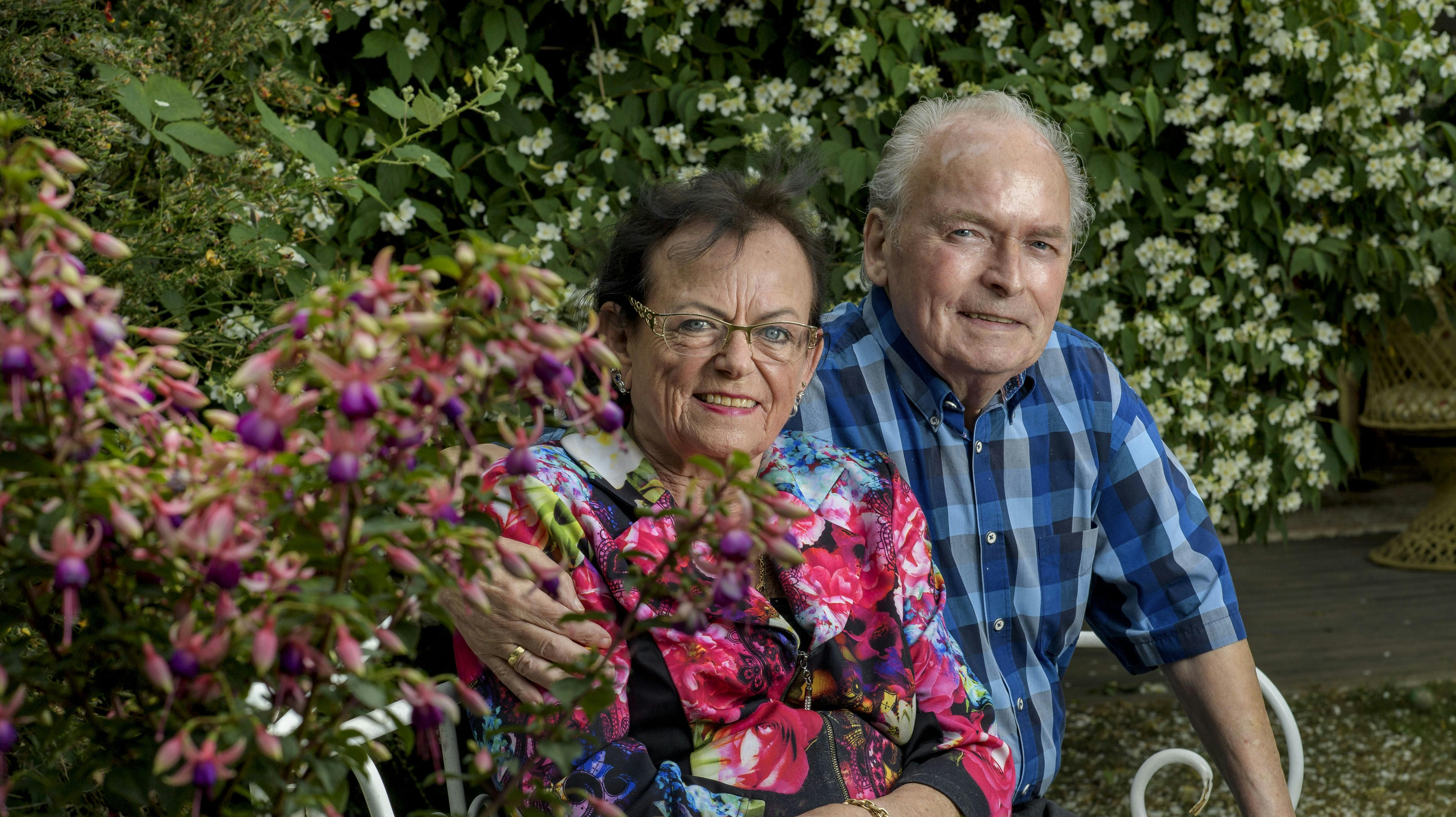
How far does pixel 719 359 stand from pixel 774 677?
1.48 feet

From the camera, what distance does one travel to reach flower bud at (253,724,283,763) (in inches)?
23.8

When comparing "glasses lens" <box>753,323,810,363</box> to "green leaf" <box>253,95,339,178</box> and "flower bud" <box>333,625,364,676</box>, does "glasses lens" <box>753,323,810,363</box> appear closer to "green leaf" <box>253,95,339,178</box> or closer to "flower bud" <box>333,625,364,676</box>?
"green leaf" <box>253,95,339,178</box>

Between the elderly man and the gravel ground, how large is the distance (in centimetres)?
189

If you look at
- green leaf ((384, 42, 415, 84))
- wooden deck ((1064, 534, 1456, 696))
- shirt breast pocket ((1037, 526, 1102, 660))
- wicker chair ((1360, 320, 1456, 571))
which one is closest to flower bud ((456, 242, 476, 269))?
shirt breast pocket ((1037, 526, 1102, 660))

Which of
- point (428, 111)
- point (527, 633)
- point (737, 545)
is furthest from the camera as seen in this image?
point (428, 111)

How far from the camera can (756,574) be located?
1768 mm

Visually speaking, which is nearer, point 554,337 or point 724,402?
point 554,337

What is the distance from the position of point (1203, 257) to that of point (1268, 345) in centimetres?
35

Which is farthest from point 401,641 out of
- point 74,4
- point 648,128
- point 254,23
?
point 648,128

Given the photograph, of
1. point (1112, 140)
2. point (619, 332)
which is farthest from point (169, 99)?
point (1112, 140)

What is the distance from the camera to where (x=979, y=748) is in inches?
69.3

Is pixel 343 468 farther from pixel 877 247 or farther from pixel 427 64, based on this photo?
pixel 427 64

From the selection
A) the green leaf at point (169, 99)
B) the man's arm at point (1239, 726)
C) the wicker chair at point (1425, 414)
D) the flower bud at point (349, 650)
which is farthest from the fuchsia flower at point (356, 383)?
the wicker chair at point (1425, 414)

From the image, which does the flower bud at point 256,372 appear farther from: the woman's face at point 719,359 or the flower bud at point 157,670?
the woman's face at point 719,359
